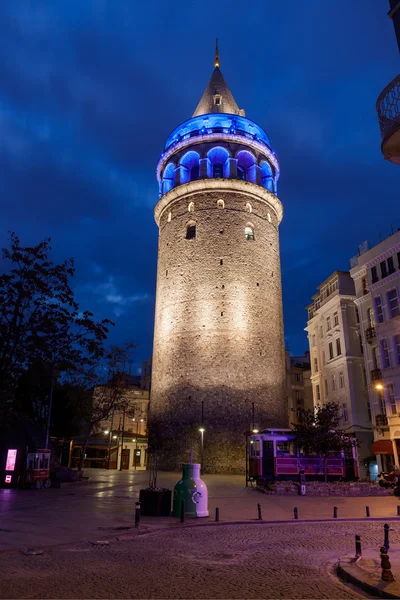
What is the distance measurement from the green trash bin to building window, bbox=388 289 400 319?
1859 cm

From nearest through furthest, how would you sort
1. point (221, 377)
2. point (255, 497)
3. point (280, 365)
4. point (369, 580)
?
point (369, 580), point (255, 497), point (221, 377), point (280, 365)

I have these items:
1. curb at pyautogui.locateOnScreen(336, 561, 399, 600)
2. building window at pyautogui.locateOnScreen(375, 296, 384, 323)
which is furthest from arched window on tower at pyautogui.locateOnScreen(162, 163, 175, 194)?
curb at pyautogui.locateOnScreen(336, 561, 399, 600)

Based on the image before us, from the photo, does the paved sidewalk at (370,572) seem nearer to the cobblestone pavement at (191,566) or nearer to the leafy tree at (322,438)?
the cobblestone pavement at (191,566)

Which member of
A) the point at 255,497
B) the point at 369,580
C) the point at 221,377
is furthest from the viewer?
the point at 221,377

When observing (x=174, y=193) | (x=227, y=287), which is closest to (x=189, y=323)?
(x=227, y=287)

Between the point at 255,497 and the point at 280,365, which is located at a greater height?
the point at 280,365

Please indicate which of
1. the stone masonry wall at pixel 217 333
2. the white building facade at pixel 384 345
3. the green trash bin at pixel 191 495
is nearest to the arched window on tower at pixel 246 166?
the stone masonry wall at pixel 217 333

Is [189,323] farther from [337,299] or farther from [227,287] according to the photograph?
[337,299]

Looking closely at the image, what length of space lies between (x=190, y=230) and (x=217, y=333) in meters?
8.24

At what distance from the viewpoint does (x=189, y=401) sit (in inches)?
1144

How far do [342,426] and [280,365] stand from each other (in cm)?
645

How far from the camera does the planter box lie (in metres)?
11.2

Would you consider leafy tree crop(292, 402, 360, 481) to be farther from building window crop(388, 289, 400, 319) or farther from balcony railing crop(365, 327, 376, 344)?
balcony railing crop(365, 327, 376, 344)

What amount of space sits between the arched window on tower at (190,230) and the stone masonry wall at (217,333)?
25 centimetres
